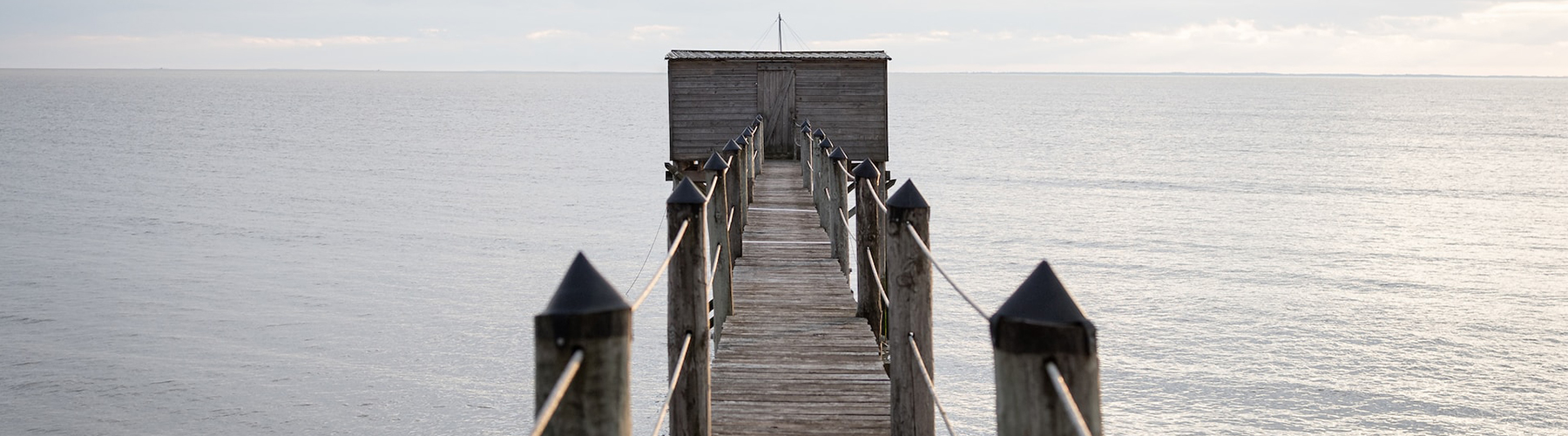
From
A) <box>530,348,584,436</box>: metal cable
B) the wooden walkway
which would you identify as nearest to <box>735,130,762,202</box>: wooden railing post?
the wooden walkway

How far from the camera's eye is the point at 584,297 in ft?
8.86

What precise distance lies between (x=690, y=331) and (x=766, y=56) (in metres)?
22.0

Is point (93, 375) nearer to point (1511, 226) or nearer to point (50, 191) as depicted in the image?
point (50, 191)

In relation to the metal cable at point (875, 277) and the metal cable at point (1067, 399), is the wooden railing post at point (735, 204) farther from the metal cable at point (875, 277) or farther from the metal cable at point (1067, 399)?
the metal cable at point (1067, 399)

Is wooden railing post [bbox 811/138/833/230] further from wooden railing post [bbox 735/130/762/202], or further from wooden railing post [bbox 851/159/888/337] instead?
wooden railing post [bbox 851/159/888/337]

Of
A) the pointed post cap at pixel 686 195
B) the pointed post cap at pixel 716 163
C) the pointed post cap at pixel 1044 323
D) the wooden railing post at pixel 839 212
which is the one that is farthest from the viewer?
the wooden railing post at pixel 839 212

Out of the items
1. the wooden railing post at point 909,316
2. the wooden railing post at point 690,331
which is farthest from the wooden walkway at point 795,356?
the wooden railing post at point 690,331

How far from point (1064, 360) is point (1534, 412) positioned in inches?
990

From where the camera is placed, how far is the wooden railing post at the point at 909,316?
5469mm

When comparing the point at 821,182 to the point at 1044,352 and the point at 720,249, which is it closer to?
the point at 720,249

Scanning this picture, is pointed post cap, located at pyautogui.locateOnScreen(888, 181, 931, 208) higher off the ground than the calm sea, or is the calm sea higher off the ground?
pointed post cap, located at pyautogui.locateOnScreen(888, 181, 931, 208)

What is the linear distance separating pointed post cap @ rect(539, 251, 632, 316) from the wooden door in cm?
2350

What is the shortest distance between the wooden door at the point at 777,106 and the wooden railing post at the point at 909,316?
20551 millimetres

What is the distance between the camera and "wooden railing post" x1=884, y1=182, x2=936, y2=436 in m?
5.47
